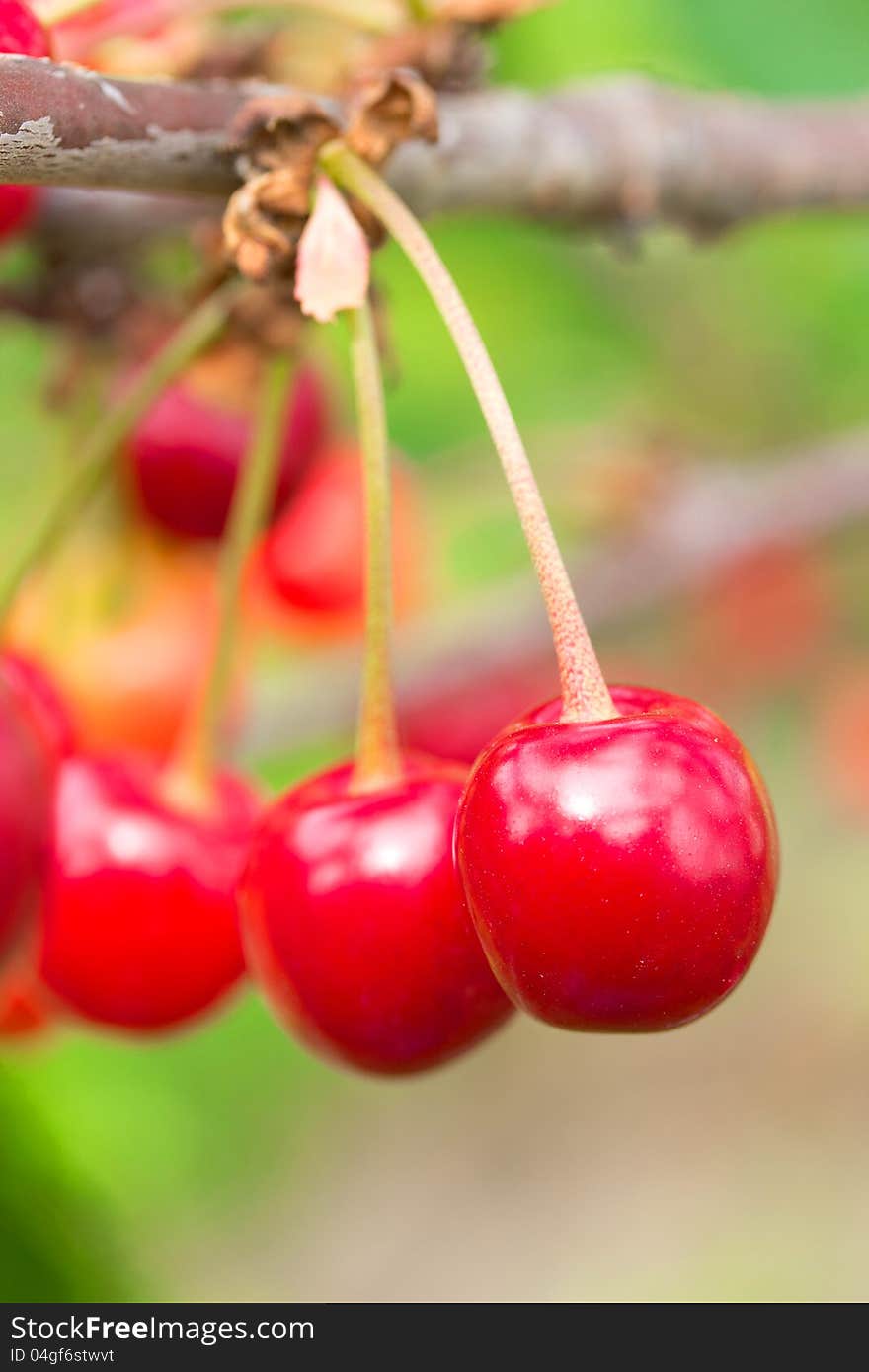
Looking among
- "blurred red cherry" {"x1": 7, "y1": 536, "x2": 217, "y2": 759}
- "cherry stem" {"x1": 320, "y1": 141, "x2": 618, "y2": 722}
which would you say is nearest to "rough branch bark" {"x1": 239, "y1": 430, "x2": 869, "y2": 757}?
"blurred red cherry" {"x1": 7, "y1": 536, "x2": 217, "y2": 759}

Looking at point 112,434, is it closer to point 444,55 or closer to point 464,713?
point 444,55

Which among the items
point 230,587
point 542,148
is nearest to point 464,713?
point 230,587

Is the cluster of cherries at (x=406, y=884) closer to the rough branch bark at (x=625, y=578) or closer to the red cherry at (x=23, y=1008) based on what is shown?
the red cherry at (x=23, y=1008)

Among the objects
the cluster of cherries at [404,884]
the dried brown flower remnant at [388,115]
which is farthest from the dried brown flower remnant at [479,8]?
the cluster of cherries at [404,884]
